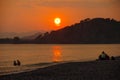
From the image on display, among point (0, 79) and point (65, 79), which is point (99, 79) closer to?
point (65, 79)

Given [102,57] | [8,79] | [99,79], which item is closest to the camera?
[99,79]

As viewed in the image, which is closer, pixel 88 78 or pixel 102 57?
pixel 88 78

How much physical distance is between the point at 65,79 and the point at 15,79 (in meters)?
4.53

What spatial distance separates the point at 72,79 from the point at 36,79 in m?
3.11

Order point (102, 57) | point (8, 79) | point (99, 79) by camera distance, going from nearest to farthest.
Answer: point (99, 79), point (8, 79), point (102, 57)

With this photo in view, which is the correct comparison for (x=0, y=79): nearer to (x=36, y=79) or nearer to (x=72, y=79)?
(x=36, y=79)

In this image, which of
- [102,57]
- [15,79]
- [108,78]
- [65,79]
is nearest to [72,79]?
[65,79]

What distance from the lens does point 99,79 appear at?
88.3 feet

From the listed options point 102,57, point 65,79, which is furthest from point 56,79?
point 102,57

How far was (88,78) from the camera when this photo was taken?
27.8 m

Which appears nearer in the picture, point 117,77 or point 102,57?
point 117,77

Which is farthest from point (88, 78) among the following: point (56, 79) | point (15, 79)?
point (15, 79)

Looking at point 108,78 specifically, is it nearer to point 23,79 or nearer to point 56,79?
point 56,79

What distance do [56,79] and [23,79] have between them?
2.92 m
